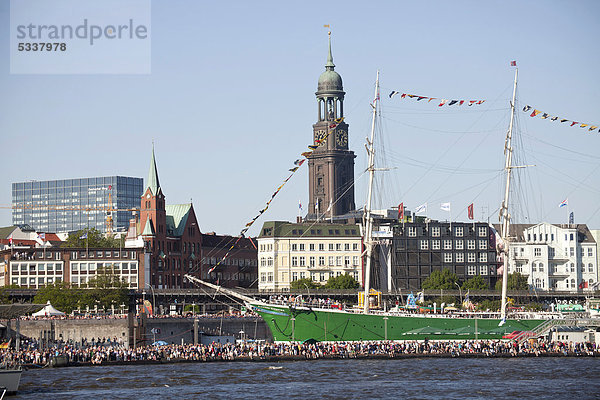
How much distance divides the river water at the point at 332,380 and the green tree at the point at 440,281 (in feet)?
220

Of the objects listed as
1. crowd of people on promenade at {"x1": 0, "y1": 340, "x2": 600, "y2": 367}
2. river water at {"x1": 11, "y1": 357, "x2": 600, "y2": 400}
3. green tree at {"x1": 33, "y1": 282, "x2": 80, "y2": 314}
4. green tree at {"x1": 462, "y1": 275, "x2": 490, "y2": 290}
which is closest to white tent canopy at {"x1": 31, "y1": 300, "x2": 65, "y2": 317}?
crowd of people on promenade at {"x1": 0, "y1": 340, "x2": 600, "y2": 367}

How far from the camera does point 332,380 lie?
353 ft

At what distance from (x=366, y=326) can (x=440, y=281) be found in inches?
2152

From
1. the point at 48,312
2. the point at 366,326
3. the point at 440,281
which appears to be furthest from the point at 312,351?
the point at 440,281

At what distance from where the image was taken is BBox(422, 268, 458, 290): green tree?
197m

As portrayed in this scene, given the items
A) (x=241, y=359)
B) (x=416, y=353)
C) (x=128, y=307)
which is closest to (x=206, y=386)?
(x=241, y=359)

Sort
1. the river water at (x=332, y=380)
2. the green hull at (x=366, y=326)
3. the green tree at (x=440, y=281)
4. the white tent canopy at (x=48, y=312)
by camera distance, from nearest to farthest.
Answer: the river water at (x=332, y=380)
the green hull at (x=366, y=326)
the white tent canopy at (x=48, y=312)
the green tree at (x=440, y=281)

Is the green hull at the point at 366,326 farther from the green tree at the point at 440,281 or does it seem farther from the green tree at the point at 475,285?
the green tree at the point at 475,285

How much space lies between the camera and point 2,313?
493 feet

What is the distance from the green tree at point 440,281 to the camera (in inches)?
7741

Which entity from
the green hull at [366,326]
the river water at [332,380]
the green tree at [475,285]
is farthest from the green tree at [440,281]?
the river water at [332,380]

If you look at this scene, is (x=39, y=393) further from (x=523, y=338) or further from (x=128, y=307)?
(x=128, y=307)

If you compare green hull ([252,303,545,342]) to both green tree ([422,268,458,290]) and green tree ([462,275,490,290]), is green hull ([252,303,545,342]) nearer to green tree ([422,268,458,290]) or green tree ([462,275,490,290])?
green tree ([422,268,458,290])

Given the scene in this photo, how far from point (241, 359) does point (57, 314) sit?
1270 inches
